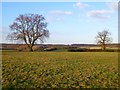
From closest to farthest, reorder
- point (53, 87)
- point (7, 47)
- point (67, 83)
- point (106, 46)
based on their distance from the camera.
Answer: point (53, 87)
point (67, 83)
point (7, 47)
point (106, 46)

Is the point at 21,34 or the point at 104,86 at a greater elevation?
the point at 21,34

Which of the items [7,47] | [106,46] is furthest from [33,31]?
[106,46]

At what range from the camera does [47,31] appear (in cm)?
7394

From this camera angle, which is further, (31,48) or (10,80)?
(31,48)

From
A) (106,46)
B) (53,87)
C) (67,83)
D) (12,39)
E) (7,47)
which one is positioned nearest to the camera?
(53,87)

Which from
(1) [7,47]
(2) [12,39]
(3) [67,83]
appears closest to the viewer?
(3) [67,83]

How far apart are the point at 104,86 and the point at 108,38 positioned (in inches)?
3240

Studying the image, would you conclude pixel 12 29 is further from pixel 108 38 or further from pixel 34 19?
A: pixel 108 38

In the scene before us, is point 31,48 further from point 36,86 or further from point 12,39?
point 36,86

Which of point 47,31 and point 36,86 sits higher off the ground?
point 47,31

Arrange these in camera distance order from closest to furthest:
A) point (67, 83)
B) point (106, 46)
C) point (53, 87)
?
1. point (53, 87)
2. point (67, 83)
3. point (106, 46)

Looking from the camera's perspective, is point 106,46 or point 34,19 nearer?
point 34,19

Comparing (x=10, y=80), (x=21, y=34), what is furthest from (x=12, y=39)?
(x=10, y=80)

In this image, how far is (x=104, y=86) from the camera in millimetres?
11117
